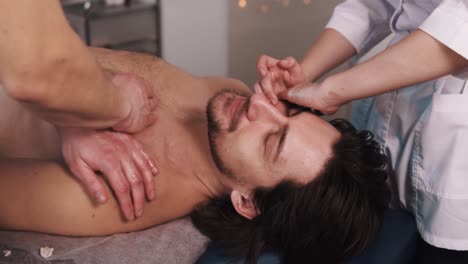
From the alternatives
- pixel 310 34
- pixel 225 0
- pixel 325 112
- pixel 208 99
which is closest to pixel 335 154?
pixel 325 112

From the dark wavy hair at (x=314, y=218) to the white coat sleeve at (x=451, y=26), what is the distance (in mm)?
420

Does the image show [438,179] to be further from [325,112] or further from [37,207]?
[37,207]

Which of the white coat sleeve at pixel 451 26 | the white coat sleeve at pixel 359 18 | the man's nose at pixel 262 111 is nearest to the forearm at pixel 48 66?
the man's nose at pixel 262 111

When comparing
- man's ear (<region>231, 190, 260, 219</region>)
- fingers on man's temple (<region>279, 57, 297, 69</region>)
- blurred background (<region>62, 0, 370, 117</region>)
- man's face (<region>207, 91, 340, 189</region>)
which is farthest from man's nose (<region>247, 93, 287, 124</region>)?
blurred background (<region>62, 0, 370, 117</region>)

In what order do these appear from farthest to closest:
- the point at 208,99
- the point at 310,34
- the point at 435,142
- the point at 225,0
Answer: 1. the point at 225,0
2. the point at 310,34
3. the point at 208,99
4. the point at 435,142

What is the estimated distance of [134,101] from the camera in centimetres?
138

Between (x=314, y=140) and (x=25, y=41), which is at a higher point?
(x=25, y=41)

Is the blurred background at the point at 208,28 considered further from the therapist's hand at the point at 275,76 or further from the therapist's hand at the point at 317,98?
the therapist's hand at the point at 317,98

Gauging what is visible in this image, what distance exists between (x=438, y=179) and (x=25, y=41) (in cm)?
103

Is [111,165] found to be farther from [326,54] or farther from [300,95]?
[326,54]

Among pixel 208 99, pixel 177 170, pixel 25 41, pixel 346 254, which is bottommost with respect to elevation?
pixel 346 254

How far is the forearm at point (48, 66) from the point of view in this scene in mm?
826

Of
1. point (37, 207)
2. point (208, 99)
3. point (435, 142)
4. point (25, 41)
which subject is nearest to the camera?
point (25, 41)

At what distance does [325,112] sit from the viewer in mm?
1414
